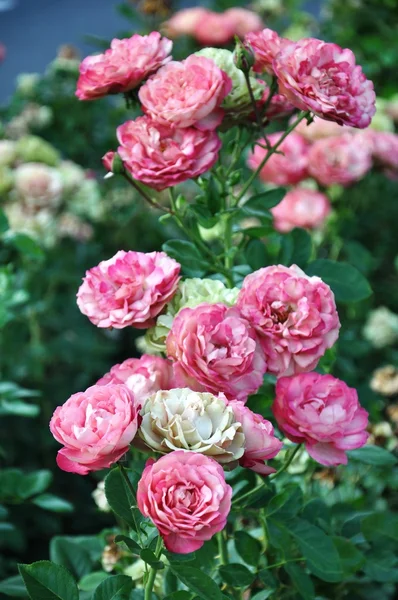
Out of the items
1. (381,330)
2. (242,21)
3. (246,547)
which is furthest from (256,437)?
(242,21)

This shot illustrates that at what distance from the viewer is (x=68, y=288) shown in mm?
2562

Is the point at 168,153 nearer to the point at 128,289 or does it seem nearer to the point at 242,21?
the point at 128,289

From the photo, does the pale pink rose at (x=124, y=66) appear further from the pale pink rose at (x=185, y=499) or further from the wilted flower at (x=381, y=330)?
the wilted flower at (x=381, y=330)

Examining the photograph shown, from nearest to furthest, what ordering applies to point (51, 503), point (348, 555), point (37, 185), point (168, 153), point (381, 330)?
point (168, 153), point (348, 555), point (51, 503), point (37, 185), point (381, 330)

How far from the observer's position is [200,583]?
27.9 inches

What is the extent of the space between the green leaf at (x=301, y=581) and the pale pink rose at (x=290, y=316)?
27 cm

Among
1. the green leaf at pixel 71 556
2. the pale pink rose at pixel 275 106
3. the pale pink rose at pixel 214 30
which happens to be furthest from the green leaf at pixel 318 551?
the pale pink rose at pixel 214 30

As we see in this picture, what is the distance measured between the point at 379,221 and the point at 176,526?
198 cm

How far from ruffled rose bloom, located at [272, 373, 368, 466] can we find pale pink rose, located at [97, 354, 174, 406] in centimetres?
12

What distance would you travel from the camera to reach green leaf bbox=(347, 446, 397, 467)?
1.10 m

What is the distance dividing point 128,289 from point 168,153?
0.53 ft

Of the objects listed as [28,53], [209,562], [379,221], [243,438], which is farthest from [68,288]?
[28,53]

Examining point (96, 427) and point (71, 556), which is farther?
point (71, 556)

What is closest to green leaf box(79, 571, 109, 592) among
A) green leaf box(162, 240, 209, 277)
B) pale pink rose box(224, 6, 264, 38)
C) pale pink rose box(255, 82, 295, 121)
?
green leaf box(162, 240, 209, 277)
